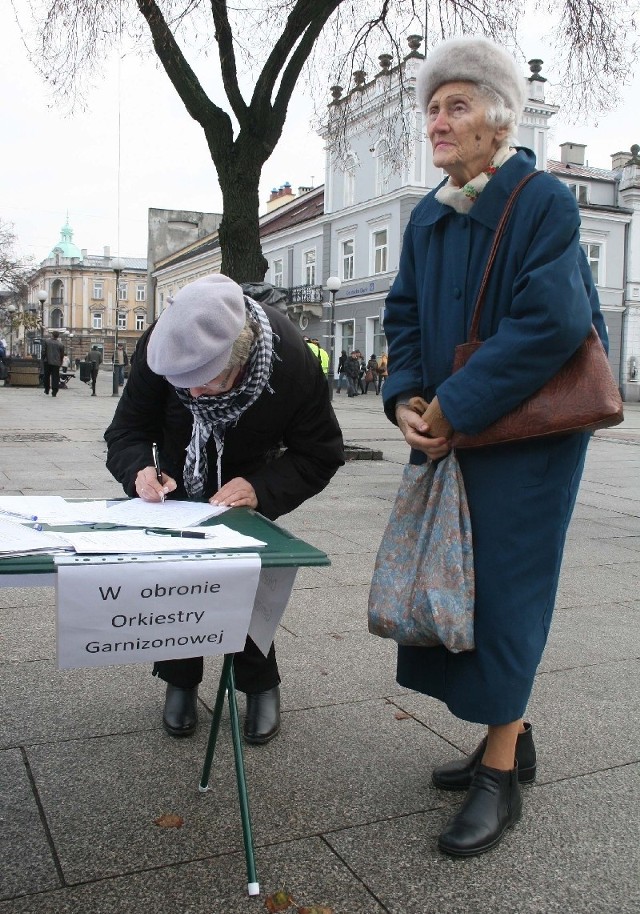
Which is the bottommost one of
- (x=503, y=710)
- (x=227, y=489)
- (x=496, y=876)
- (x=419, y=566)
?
(x=496, y=876)

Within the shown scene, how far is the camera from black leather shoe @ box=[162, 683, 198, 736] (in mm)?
2811

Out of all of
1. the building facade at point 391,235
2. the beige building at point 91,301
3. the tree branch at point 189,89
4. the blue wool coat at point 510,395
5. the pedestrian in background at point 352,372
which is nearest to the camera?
the blue wool coat at point 510,395

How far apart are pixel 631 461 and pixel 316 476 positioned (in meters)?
9.90

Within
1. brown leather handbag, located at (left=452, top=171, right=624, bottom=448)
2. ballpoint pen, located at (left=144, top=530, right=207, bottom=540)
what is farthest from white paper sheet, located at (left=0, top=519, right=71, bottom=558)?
brown leather handbag, located at (left=452, top=171, right=624, bottom=448)

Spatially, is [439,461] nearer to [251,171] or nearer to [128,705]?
[128,705]

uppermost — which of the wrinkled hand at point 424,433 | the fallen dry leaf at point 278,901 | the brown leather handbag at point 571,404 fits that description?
the brown leather handbag at point 571,404

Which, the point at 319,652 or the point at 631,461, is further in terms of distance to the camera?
the point at 631,461

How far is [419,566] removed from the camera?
226 cm


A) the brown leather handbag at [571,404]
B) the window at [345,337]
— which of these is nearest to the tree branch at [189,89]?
the brown leather handbag at [571,404]

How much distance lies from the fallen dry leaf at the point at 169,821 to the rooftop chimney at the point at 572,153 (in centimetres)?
4107

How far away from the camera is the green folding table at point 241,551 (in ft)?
5.48

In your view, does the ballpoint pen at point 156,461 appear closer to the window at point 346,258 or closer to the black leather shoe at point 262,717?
the black leather shoe at point 262,717

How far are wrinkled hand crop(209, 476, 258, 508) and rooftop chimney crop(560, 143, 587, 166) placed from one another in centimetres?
4051

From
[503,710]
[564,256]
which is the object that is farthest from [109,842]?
[564,256]
